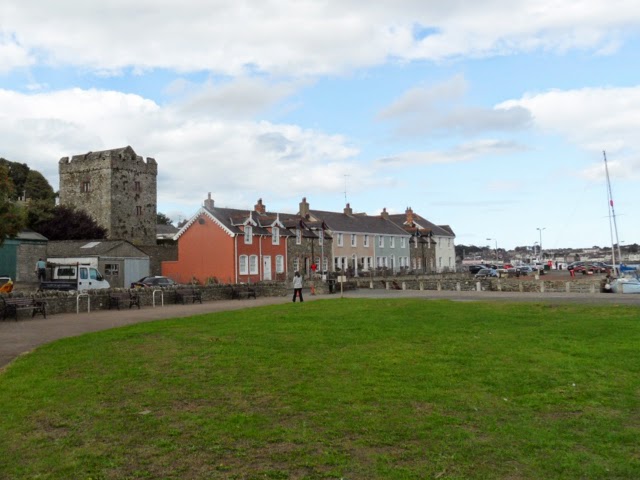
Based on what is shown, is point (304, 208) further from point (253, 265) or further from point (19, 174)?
point (19, 174)

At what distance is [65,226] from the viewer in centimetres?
6203

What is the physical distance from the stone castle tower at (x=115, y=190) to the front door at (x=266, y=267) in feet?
81.8

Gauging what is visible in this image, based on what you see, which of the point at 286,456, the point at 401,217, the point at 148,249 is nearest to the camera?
the point at 286,456

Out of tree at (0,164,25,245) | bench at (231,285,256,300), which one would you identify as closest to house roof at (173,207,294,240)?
bench at (231,285,256,300)

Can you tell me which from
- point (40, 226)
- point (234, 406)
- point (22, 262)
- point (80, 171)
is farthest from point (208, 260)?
point (234, 406)

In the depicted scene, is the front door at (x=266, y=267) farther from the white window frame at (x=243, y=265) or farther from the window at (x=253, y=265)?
the white window frame at (x=243, y=265)

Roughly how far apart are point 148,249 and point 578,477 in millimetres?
57095

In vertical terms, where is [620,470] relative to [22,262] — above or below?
below

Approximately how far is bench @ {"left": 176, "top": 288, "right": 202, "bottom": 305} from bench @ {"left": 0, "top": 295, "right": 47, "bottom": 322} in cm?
936

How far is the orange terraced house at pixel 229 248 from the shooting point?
53562 mm

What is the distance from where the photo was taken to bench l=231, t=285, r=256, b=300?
128ft

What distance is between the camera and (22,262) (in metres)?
44.0

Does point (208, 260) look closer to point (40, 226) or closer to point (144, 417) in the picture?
point (40, 226)

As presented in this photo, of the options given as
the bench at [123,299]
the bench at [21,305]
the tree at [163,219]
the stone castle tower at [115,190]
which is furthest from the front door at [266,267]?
the tree at [163,219]
